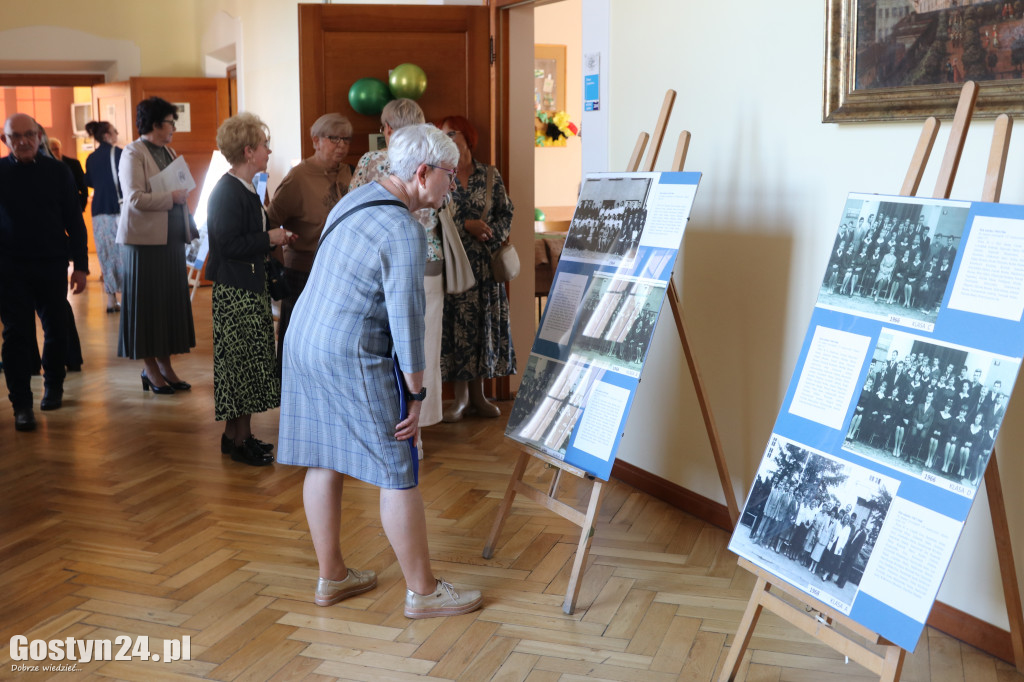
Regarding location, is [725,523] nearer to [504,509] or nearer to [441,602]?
[504,509]

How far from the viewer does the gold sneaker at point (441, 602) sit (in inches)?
116

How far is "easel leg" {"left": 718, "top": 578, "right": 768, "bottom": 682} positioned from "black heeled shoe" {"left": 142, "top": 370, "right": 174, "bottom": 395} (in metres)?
4.36

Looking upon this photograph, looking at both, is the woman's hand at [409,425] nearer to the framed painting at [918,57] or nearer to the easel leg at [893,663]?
the easel leg at [893,663]

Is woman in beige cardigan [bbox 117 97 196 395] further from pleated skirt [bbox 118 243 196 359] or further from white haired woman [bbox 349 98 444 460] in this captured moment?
white haired woman [bbox 349 98 444 460]

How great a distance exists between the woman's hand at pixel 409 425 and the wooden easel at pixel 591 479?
58 cm

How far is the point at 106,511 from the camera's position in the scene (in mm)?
3846

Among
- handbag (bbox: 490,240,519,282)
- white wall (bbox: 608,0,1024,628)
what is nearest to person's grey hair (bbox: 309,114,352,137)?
handbag (bbox: 490,240,519,282)

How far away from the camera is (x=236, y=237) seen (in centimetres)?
408

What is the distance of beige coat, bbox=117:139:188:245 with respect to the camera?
17.3ft

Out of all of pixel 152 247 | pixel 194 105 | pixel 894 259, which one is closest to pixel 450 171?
pixel 894 259

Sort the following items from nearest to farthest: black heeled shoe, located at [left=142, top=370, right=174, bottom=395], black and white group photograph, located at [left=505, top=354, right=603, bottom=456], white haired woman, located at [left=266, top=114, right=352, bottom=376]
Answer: black and white group photograph, located at [left=505, top=354, right=603, bottom=456], white haired woman, located at [left=266, top=114, right=352, bottom=376], black heeled shoe, located at [left=142, top=370, right=174, bottom=395]

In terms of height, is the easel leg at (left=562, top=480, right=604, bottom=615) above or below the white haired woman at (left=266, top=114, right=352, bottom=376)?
below

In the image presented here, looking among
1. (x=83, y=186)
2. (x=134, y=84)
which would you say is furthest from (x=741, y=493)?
(x=134, y=84)

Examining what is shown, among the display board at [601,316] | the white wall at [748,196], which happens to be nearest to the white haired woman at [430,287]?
the white wall at [748,196]
